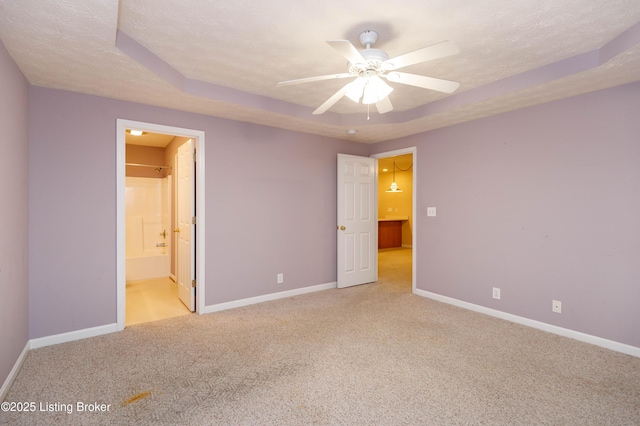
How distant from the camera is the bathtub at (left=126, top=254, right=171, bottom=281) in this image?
5316 millimetres

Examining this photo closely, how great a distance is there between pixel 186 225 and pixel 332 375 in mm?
2600

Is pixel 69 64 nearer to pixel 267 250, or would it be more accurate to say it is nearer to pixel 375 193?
pixel 267 250

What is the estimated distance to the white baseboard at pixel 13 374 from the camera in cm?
202

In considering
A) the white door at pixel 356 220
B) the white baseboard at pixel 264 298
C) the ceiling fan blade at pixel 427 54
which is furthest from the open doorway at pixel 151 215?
the ceiling fan blade at pixel 427 54

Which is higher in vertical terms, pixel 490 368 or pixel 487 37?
pixel 487 37

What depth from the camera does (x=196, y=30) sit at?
2.15 m

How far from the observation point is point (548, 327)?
10.4 feet

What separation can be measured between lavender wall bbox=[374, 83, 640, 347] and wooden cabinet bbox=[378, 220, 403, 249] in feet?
14.8

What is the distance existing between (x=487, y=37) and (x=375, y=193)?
3.10 meters

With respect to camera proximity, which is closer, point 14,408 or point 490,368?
point 14,408

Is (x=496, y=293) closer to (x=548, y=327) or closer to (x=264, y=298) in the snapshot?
(x=548, y=327)

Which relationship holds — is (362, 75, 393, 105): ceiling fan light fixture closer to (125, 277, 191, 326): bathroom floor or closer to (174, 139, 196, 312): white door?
(174, 139, 196, 312): white door

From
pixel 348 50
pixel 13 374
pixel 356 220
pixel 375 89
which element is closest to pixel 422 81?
pixel 375 89

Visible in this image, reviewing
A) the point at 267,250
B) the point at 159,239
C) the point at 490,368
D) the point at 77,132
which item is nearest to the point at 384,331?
the point at 490,368
